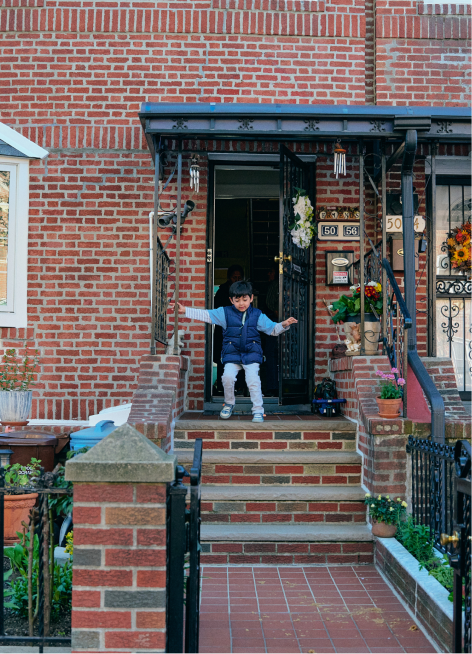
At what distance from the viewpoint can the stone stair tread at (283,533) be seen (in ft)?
16.7

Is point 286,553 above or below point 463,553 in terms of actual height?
below

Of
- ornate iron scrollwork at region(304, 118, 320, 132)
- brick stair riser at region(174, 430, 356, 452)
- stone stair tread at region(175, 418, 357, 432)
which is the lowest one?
brick stair riser at region(174, 430, 356, 452)

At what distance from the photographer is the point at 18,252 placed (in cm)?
709

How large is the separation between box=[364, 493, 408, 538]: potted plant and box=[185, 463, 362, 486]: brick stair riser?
2.13 ft

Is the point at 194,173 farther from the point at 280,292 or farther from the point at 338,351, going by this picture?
the point at 338,351

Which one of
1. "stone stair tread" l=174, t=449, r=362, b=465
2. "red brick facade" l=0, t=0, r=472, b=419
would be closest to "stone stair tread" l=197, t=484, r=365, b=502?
"stone stair tread" l=174, t=449, r=362, b=465

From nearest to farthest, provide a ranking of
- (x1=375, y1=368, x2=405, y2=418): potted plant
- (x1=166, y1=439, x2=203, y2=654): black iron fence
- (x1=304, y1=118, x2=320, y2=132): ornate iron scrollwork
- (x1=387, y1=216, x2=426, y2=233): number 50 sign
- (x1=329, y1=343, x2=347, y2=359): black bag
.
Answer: (x1=166, y1=439, x2=203, y2=654): black iron fence → (x1=375, y1=368, x2=405, y2=418): potted plant → (x1=304, y1=118, x2=320, y2=132): ornate iron scrollwork → (x1=329, y1=343, x2=347, y2=359): black bag → (x1=387, y1=216, x2=426, y2=233): number 50 sign

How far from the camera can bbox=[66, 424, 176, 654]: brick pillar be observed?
2.66 meters

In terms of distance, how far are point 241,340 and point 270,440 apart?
3.71 feet

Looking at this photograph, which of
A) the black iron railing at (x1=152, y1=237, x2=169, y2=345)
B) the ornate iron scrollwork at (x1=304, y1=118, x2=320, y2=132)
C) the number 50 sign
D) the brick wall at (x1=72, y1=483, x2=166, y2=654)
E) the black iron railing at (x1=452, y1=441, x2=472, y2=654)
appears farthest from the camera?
the number 50 sign

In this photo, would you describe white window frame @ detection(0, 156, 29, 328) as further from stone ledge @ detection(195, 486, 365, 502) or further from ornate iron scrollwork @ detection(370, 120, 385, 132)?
ornate iron scrollwork @ detection(370, 120, 385, 132)

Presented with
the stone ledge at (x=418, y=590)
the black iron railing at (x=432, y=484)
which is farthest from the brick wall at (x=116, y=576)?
the black iron railing at (x=432, y=484)

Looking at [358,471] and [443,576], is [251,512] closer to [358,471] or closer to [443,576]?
[358,471]

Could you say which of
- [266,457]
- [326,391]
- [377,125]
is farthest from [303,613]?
[377,125]
